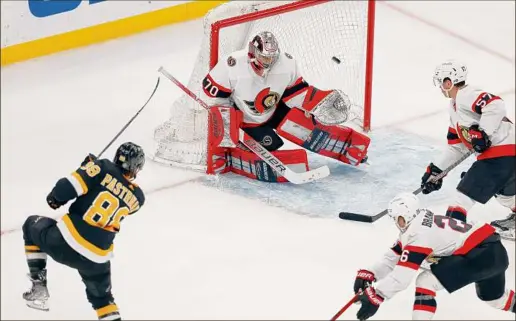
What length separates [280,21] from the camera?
666 cm

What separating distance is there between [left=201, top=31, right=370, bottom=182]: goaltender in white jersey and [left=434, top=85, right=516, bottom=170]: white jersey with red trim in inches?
29.0

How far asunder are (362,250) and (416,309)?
2.41ft

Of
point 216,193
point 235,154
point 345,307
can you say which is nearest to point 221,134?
point 235,154

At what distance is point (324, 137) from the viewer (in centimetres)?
634

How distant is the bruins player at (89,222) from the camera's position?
4.78 m

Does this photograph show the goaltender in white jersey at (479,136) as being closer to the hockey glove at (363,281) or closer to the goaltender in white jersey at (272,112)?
the hockey glove at (363,281)

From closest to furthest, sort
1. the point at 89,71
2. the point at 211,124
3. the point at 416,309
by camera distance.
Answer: the point at 416,309 → the point at 211,124 → the point at 89,71

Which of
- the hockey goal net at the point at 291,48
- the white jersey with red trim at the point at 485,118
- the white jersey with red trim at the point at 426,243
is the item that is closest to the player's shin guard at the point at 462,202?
the white jersey with red trim at the point at 485,118

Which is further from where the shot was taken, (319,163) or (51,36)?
(51,36)

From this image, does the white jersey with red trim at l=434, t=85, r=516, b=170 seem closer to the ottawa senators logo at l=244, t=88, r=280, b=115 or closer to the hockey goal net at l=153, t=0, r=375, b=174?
the ottawa senators logo at l=244, t=88, r=280, b=115

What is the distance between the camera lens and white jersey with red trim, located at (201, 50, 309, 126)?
6.08 meters

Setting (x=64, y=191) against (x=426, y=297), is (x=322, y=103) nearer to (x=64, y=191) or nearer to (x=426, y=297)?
(x=426, y=297)

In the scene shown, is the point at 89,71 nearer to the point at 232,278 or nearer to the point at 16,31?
the point at 16,31

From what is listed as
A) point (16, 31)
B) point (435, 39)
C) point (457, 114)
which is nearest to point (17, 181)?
point (16, 31)
